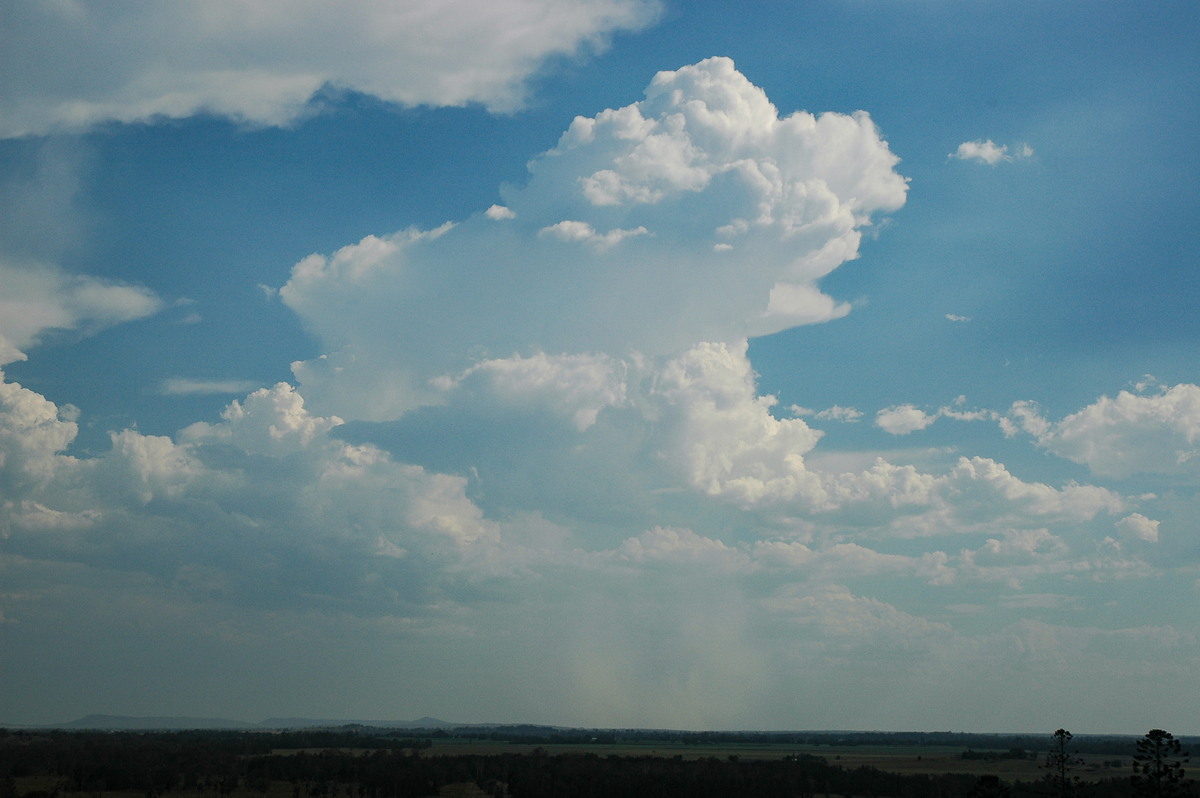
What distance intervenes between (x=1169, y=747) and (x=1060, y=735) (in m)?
9.34

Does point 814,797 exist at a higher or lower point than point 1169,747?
lower

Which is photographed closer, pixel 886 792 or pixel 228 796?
pixel 228 796

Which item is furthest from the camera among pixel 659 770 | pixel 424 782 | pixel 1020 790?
pixel 659 770

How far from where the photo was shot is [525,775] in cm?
18862

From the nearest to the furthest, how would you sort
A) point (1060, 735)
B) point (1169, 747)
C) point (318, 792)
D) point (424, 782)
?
point (1169, 747) < point (1060, 735) < point (318, 792) < point (424, 782)

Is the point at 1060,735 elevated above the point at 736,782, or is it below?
above

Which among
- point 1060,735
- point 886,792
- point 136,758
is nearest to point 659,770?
point 886,792

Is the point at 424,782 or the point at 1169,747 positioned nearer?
the point at 1169,747

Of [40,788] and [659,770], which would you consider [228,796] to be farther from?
[659,770]

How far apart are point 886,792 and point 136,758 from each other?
144604 millimetres

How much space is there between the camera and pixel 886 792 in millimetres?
179750

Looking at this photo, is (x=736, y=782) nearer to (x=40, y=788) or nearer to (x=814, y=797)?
(x=814, y=797)

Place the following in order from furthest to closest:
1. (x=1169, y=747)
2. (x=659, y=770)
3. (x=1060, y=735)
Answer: (x=659, y=770) < (x=1060, y=735) < (x=1169, y=747)

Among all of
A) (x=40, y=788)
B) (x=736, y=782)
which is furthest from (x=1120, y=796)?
(x=40, y=788)
